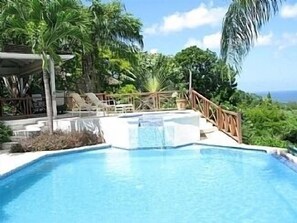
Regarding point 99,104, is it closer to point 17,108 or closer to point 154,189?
point 17,108

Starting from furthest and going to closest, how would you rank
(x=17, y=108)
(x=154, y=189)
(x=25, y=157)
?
(x=17, y=108) → (x=25, y=157) → (x=154, y=189)

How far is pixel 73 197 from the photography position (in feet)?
28.0

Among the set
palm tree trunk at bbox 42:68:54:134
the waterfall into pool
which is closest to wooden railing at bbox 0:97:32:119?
palm tree trunk at bbox 42:68:54:134

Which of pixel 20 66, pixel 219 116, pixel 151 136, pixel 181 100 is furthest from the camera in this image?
pixel 181 100

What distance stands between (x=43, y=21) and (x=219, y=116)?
7092 millimetres

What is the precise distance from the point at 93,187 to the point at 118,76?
1712 cm

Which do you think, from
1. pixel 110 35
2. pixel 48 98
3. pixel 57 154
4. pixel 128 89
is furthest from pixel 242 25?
pixel 128 89

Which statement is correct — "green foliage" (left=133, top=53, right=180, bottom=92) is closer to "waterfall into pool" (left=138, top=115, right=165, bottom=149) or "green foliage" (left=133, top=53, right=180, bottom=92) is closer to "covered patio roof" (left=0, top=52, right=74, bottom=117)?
"covered patio roof" (left=0, top=52, right=74, bottom=117)

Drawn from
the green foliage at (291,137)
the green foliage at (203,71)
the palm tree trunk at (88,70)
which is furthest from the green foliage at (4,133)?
the green foliage at (203,71)

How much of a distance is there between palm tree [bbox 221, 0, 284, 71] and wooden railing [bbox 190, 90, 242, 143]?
311 cm

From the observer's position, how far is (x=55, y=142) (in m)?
13.4

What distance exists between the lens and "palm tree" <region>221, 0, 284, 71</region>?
10.2 metres

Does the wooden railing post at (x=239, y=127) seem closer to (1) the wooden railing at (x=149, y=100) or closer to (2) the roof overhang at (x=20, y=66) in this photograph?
(1) the wooden railing at (x=149, y=100)

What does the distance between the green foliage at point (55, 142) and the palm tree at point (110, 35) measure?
7740 millimetres
